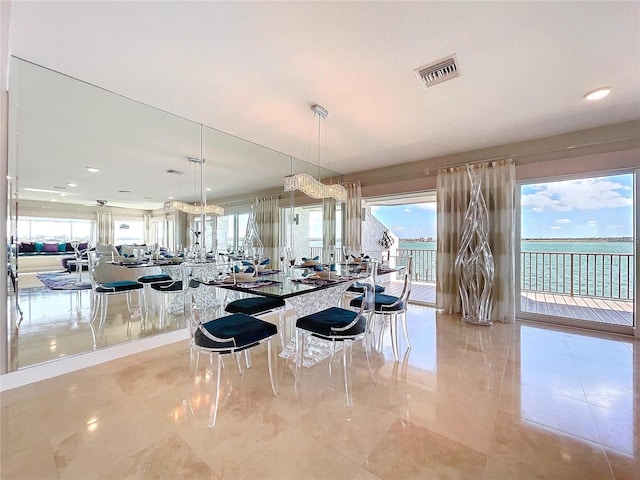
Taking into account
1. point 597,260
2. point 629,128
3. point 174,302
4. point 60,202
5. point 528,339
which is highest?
point 629,128

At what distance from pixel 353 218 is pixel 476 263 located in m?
2.44

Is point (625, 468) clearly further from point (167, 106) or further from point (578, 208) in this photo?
point (167, 106)

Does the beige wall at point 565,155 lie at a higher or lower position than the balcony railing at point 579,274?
higher

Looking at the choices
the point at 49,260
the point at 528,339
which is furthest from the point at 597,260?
the point at 49,260

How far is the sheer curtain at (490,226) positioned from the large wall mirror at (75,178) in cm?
335

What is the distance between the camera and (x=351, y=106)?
277 centimetres

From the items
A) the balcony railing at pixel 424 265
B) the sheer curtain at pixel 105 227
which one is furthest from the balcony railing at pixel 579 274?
the sheer curtain at pixel 105 227

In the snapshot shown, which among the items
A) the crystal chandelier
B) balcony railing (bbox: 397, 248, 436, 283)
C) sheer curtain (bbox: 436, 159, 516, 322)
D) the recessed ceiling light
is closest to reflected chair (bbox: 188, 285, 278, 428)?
the crystal chandelier

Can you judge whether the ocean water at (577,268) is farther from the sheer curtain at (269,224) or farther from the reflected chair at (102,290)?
the reflected chair at (102,290)

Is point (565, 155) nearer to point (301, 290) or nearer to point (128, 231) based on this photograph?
point (301, 290)

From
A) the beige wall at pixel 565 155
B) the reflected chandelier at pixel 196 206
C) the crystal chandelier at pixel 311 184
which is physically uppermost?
the beige wall at pixel 565 155

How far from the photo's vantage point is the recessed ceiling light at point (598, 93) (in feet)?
8.08

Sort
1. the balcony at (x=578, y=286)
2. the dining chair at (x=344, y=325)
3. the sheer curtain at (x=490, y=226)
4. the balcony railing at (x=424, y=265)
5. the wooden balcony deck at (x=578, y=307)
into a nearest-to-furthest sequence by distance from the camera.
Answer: the dining chair at (x=344, y=325), the wooden balcony deck at (x=578, y=307), the sheer curtain at (x=490, y=226), the balcony at (x=578, y=286), the balcony railing at (x=424, y=265)

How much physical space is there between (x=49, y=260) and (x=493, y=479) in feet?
12.2
